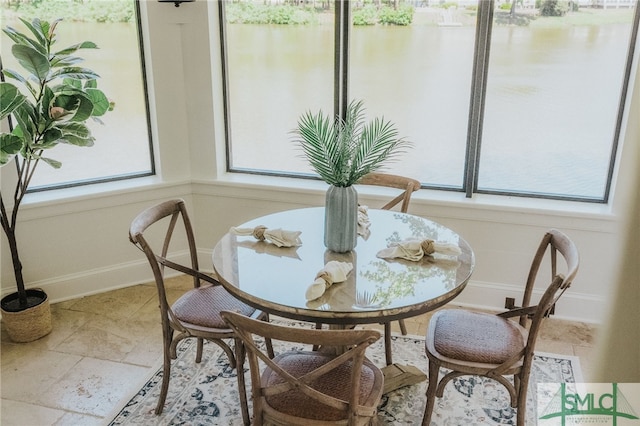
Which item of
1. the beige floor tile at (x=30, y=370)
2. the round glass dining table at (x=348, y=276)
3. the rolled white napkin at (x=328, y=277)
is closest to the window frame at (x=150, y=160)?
the beige floor tile at (x=30, y=370)

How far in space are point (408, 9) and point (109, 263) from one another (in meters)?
2.49

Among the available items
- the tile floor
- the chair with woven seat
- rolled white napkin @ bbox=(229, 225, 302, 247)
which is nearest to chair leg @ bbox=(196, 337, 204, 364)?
the tile floor

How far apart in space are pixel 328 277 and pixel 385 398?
887mm

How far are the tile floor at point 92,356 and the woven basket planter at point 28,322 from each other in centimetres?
5

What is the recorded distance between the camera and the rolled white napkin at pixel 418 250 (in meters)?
2.16

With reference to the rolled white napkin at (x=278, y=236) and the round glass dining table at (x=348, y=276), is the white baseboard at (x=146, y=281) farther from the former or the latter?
the rolled white napkin at (x=278, y=236)

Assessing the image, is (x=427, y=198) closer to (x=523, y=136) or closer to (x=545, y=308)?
(x=523, y=136)

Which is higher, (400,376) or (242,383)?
(242,383)

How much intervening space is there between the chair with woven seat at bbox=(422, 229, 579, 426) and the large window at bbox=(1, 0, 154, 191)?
2358 mm

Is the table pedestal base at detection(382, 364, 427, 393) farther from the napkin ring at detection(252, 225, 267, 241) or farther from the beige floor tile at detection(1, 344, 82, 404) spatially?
the beige floor tile at detection(1, 344, 82, 404)

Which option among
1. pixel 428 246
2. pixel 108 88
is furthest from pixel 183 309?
pixel 108 88

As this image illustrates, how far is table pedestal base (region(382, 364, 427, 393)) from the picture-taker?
2.51m

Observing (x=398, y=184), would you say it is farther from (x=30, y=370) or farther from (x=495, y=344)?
(x=30, y=370)

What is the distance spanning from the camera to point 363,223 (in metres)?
2.48
